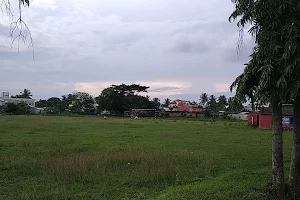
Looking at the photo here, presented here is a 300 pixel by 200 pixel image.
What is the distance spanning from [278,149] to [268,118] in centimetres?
3341

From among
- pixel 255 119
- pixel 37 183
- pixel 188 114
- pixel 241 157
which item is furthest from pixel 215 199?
pixel 188 114

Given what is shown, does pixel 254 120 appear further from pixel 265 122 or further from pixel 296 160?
pixel 296 160

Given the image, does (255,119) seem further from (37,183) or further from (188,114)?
(188,114)

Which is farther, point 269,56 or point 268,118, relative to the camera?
point 268,118

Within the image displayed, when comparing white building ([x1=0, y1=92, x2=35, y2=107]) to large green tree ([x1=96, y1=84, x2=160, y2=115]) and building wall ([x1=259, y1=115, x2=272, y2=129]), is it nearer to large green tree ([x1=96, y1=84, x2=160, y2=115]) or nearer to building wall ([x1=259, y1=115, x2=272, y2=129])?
large green tree ([x1=96, y1=84, x2=160, y2=115])

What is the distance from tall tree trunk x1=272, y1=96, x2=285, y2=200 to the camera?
659 cm

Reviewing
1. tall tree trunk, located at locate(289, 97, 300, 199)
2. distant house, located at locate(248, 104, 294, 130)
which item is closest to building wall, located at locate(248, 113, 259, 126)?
distant house, located at locate(248, 104, 294, 130)

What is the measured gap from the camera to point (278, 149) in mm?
6602

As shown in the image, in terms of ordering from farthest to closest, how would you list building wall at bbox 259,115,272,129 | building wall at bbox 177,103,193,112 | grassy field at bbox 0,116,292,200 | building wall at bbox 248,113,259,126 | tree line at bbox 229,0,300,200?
building wall at bbox 177,103,193,112 → building wall at bbox 248,113,259,126 → building wall at bbox 259,115,272,129 → grassy field at bbox 0,116,292,200 → tree line at bbox 229,0,300,200

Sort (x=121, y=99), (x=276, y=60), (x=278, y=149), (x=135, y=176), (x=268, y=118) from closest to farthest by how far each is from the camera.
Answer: (x=276, y=60)
(x=278, y=149)
(x=135, y=176)
(x=268, y=118)
(x=121, y=99)

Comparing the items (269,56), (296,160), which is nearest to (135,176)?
(296,160)

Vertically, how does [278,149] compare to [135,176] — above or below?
above

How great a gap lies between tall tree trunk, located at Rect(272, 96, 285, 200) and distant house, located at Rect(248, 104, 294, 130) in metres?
26.3

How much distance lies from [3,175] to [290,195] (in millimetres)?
7803
